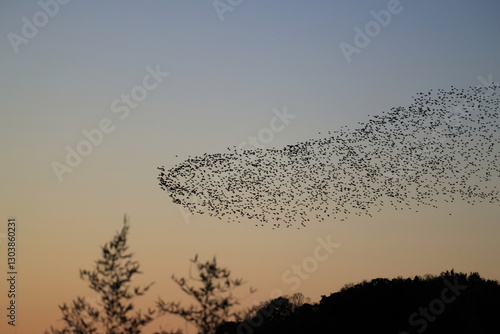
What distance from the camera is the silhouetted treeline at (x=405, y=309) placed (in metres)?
42.2

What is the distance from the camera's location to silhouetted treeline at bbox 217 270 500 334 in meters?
42.2

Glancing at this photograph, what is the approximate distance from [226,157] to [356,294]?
17646mm

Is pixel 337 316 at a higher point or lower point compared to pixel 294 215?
lower

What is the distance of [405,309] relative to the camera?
47375mm

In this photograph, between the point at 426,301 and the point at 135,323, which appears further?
Answer: the point at 426,301

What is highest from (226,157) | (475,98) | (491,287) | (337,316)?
(226,157)

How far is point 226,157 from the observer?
153ft

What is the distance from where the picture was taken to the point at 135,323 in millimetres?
24750

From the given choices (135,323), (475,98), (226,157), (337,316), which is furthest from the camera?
(337,316)

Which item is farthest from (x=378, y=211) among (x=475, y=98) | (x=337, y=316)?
(x=337, y=316)

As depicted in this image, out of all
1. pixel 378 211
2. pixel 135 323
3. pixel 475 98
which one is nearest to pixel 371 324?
pixel 378 211

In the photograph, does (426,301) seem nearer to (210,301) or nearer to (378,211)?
(378,211)

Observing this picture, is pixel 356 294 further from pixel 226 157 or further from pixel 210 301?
pixel 210 301

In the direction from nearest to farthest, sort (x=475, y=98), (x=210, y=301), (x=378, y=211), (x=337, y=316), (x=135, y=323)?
(x=135, y=323) < (x=210, y=301) < (x=378, y=211) < (x=475, y=98) < (x=337, y=316)
